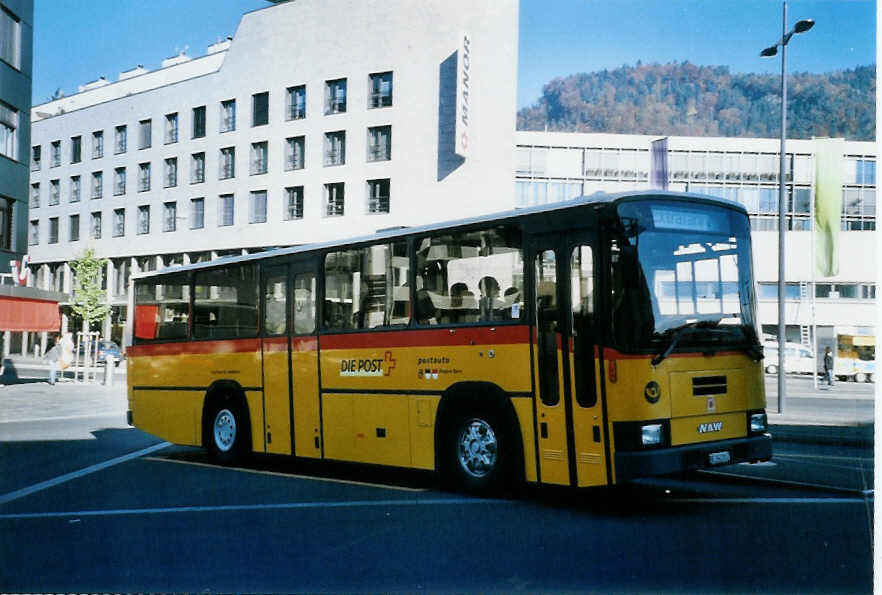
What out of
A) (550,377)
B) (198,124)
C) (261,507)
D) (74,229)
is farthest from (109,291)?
(550,377)

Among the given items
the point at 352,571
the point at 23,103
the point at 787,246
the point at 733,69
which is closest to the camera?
the point at 352,571

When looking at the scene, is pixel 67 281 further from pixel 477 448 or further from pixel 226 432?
pixel 477 448

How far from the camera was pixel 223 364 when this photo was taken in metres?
11.7

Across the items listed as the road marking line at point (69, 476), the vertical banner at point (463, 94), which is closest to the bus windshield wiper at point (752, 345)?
the vertical banner at point (463, 94)

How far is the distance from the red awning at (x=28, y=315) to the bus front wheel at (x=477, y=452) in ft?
17.0

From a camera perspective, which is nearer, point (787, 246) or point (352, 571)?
point (352, 571)

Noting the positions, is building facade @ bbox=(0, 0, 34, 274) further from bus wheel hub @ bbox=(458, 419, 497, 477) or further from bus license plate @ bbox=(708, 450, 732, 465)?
bus license plate @ bbox=(708, 450, 732, 465)

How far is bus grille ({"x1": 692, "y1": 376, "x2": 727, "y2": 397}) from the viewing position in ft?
24.5

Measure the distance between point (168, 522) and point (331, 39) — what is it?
602 cm

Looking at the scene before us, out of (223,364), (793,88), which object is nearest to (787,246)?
(793,88)

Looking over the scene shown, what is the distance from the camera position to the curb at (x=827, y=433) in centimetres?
635

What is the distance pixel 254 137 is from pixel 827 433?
320 inches

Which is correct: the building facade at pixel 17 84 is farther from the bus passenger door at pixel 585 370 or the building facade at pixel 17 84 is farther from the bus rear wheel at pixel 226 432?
the bus passenger door at pixel 585 370

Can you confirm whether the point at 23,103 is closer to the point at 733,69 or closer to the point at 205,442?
the point at 205,442
